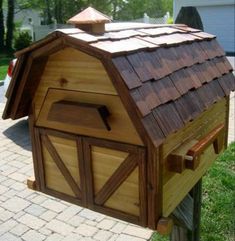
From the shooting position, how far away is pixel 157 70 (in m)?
1.70

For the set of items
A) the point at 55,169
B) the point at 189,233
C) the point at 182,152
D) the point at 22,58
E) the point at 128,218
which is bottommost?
the point at 189,233

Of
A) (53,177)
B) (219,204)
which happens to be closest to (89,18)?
(53,177)

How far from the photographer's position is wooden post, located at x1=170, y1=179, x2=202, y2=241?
2.20m

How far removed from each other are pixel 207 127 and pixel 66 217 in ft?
7.90

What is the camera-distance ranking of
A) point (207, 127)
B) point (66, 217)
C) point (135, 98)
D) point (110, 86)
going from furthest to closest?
1. point (66, 217)
2. point (207, 127)
3. point (110, 86)
4. point (135, 98)

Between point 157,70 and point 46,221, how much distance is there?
2923mm

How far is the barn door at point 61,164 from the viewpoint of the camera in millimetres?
1994

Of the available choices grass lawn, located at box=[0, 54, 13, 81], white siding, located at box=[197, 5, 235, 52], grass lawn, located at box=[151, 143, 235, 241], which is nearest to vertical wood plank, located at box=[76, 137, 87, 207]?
grass lawn, located at box=[151, 143, 235, 241]

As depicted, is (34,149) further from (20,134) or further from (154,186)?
(20,134)

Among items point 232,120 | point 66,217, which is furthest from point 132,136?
point 232,120

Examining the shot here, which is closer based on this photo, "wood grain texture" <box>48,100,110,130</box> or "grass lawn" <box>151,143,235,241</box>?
"wood grain texture" <box>48,100,110,130</box>

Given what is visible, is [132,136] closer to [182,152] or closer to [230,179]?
[182,152]

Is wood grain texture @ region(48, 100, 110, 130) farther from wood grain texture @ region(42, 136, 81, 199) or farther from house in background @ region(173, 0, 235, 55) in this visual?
house in background @ region(173, 0, 235, 55)

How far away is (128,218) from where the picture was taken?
6.07 feet
